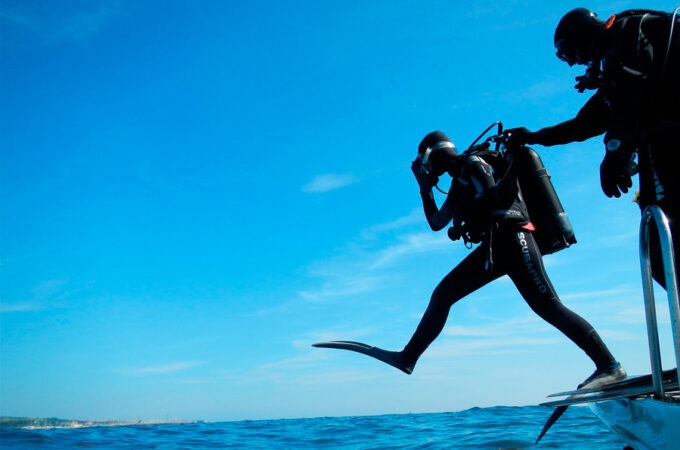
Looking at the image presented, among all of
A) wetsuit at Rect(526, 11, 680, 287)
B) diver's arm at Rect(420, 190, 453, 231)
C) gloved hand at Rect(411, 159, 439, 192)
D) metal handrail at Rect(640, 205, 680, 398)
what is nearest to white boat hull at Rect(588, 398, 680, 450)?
metal handrail at Rect(640, 205, 680, 398)

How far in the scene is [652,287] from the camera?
84.9 inches

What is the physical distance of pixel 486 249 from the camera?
3.87 meters

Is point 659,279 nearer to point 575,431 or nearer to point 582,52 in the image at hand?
point 582,52

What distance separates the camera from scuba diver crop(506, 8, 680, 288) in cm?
260

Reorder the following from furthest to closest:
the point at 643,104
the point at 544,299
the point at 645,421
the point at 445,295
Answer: the point at 445,295 < the point at 544,299 < the point at 643,104 < the point at 645,421

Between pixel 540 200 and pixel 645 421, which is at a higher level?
pixel 540 200

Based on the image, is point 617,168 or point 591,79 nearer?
point 617,168

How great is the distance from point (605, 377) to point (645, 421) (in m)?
1.16

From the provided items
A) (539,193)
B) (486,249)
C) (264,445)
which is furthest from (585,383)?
(264,445)

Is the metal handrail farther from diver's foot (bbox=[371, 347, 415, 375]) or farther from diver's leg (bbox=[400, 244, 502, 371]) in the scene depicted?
diver's foot (bbox=[371, 347, 415, 375])

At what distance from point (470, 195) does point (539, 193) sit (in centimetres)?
56

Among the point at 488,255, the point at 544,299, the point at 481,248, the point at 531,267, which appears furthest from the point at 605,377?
the point at 481,248

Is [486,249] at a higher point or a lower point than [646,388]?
higher

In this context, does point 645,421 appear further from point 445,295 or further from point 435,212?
point 435,212
